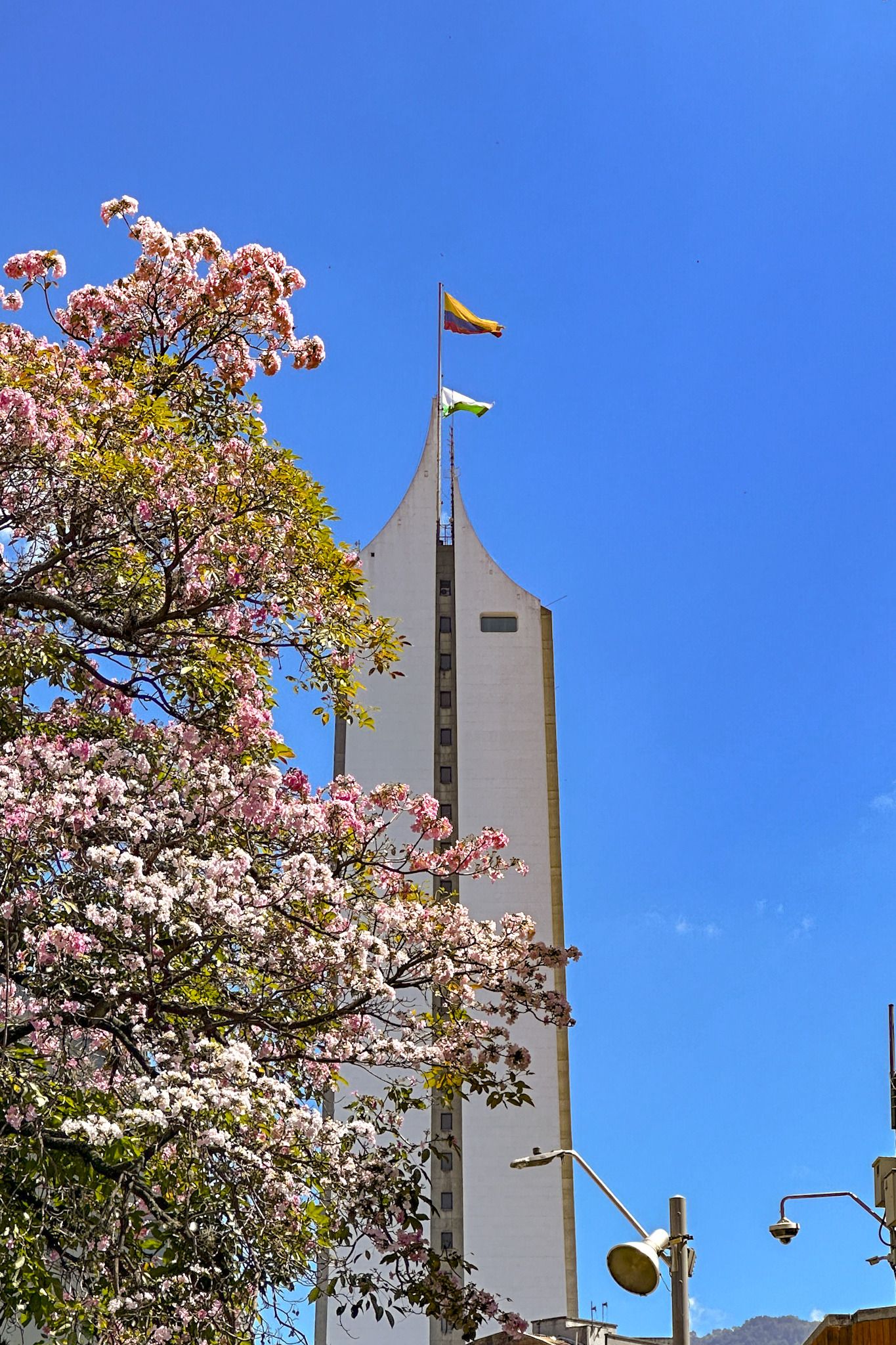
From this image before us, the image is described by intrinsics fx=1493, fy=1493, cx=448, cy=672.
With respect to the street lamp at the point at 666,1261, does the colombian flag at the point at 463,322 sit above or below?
above

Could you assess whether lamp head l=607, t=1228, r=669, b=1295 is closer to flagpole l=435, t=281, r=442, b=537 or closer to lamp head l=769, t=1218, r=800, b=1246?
lamp head l=769, t=1218, r=800, b=1246

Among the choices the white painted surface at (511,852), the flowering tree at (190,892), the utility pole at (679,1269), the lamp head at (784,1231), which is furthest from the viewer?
the white painted surface at (511,852)

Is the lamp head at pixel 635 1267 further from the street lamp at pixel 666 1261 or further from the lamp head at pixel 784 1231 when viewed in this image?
the lamp head at pixel 784 1231

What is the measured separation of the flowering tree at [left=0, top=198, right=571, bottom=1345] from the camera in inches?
342

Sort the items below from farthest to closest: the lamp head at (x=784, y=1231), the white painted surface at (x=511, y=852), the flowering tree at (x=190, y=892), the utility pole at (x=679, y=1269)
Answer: the white painted surface at (x=511, y=852), the lamp head at (x=784, y=1231), the utility pole at (x=679, y=1269), the flowering tree at (x=190, y=892)

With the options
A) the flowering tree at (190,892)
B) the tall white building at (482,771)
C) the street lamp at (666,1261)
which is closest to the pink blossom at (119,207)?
the flowering tree at (190,892)

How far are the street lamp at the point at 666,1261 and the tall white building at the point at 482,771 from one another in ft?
178

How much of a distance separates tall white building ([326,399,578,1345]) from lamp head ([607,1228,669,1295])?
5627cm

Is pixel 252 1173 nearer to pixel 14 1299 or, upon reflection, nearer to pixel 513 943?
pixel 14 1299

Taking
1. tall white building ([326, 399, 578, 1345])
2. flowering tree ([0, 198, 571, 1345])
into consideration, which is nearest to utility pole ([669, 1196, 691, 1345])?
flowering tree ([0, 198, 571, 1345])

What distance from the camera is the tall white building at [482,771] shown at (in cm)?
6725

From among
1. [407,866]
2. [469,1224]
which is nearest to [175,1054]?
[407,866]

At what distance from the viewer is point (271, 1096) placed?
30.6 ft

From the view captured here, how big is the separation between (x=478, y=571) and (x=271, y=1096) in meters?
72.1
